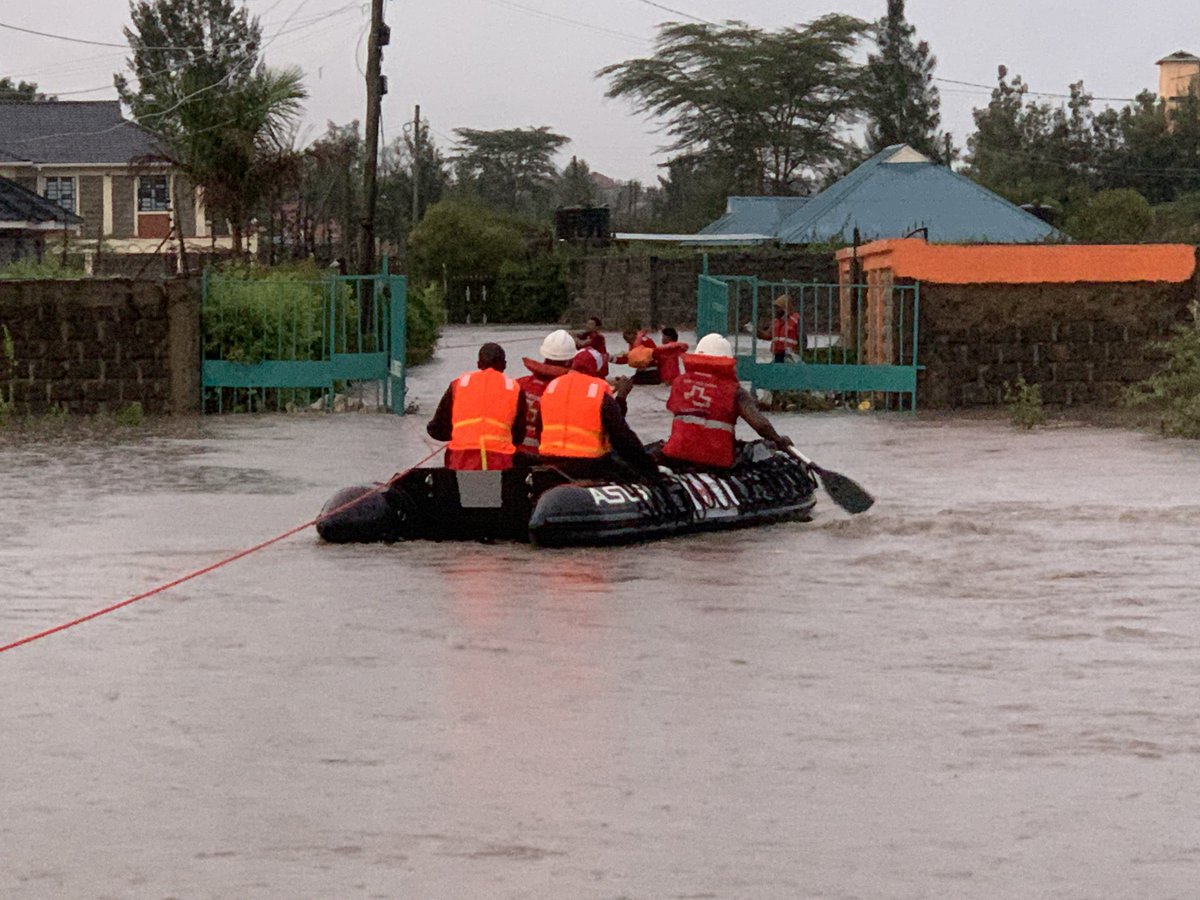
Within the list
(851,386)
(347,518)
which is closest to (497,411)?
(347,518)

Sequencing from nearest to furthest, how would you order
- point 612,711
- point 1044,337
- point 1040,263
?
1. point 612,711
2. point 1040,263
3. point 1044,337

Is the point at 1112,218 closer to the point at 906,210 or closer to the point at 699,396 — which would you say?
the point at 906,210

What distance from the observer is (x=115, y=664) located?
1102 cm

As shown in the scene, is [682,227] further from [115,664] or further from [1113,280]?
[115,664]

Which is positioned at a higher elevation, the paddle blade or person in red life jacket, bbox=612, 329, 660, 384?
person in red life jacket, bbox=612, 329, 660, 384

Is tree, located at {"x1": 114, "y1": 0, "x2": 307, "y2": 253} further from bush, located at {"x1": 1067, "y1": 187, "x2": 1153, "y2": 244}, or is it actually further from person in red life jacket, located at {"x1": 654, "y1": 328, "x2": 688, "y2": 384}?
bush, located at {"x1": 1067, "y1": 187, "x2": 1153, "y2": 244}

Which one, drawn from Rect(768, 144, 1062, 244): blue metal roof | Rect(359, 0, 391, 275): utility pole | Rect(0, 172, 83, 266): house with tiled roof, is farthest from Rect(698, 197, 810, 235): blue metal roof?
Rect(359, 0, 391, 275): utility pole

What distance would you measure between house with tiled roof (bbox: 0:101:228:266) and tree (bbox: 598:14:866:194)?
25659 mm

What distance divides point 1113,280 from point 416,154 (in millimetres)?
58964

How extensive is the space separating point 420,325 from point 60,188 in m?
29.1

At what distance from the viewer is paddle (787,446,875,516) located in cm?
1781

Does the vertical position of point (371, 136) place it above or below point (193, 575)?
above

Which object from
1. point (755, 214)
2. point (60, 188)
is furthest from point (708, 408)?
point (755, 214)

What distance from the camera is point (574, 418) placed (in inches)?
636
